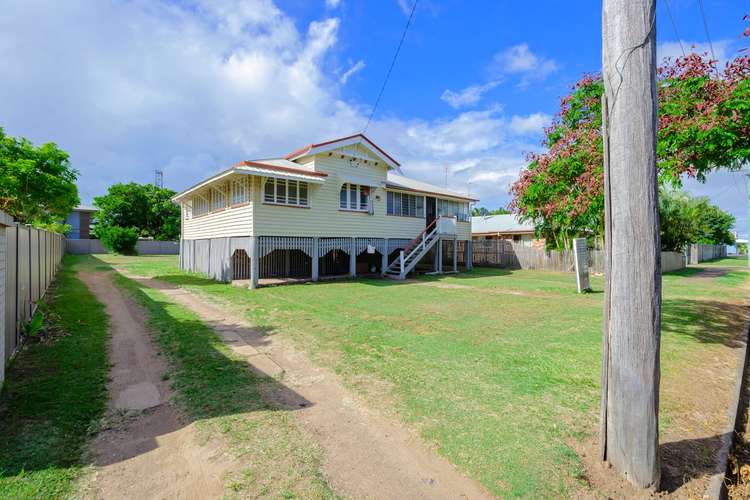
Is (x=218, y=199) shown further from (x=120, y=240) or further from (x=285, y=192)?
(x=120, y=240)

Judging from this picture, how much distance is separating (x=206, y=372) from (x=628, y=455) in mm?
4780

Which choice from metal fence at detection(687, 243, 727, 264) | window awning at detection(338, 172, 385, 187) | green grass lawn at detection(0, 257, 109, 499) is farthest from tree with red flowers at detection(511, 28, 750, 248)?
metal fence at detection(687, 243, 727, 264)

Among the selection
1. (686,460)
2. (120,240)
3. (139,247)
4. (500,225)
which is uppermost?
(500,225)

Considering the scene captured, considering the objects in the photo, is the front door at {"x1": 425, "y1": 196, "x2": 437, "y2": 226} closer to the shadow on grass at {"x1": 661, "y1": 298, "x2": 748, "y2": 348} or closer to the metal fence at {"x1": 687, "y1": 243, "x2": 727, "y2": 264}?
the shadow on grass at {"x1": 661, "y1": 298, "x2": 748, "y2": 348}

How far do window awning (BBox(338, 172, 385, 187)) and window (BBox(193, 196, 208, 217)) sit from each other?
7.87m

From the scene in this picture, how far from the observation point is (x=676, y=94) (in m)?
5.91

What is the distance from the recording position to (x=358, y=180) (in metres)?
18.0

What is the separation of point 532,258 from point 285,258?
1755 cm

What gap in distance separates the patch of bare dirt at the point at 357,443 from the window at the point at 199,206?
1649 cm

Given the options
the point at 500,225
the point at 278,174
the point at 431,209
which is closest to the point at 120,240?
the point at 278,174

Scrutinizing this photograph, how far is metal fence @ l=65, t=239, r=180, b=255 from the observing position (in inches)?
1583

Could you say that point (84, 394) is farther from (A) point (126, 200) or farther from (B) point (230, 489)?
(A) point (126, 200)

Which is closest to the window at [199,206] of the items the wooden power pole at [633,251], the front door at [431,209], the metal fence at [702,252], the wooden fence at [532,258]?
the front door at [431,209]

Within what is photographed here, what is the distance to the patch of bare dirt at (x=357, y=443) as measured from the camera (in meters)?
2.80
